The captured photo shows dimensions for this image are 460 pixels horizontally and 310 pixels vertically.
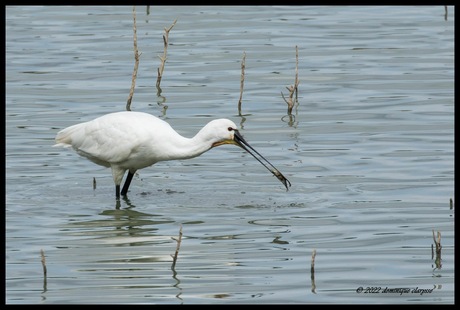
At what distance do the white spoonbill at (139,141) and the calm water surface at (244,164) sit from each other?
431 mm

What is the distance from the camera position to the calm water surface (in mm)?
10602

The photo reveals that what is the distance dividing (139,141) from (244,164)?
2.23 m

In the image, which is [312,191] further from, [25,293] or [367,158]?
[25,293]

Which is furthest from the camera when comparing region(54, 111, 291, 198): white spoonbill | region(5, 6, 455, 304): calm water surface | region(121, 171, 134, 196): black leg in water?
region(121, 171, 134, 196): black leg in water

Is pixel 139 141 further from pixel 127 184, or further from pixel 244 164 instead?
pixel 244 164

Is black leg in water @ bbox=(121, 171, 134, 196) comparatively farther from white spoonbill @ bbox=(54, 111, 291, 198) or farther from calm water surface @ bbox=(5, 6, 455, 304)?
calm water surface @ bbox=(5, 6, 455, 304)

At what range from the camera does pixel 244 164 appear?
606 inches

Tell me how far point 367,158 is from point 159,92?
16.0 feet

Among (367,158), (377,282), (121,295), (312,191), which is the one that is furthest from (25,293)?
(367,158)

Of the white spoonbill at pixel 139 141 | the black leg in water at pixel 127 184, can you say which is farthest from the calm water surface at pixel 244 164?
the white spoonbill at pixel 139 141

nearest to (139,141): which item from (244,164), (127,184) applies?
(127,184)

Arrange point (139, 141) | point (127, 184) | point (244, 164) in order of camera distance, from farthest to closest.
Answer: point (244, 164) → point (127, 184) → point (139, 141)

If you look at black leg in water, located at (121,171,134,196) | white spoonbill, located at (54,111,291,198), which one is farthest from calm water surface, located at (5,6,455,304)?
white spoonbill, located at (54,111,291,198)

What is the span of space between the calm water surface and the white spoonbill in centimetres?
43
